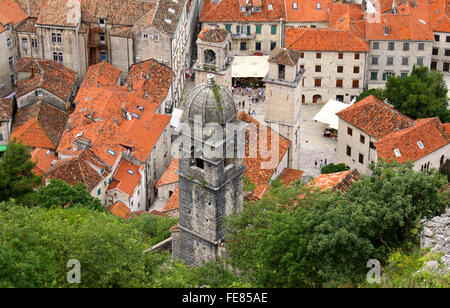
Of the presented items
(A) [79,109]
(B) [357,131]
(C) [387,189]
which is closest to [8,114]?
(A) [79,109]

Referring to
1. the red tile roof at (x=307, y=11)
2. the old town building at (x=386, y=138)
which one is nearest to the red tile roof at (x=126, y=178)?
the old town building at (x=386, y=138)

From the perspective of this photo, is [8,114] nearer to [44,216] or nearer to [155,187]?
[155,187]

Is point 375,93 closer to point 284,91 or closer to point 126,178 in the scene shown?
point 284,91

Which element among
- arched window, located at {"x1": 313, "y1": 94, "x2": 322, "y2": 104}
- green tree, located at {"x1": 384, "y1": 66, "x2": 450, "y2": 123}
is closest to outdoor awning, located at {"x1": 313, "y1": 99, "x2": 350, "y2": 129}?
green tree, located at {"x1": 384, "y1": 66, "x2": 450, "y2": 123}

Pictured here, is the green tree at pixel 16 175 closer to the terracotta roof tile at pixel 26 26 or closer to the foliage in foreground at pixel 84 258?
the foliage in foreground at pixel 84 258

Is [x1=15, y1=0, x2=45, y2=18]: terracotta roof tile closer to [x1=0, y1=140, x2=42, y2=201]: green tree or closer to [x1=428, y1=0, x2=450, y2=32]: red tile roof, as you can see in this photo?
[x1=0, y1=140, x2=42, y2=201]: green tree

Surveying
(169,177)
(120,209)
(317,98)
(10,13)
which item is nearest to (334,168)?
(169,177)
